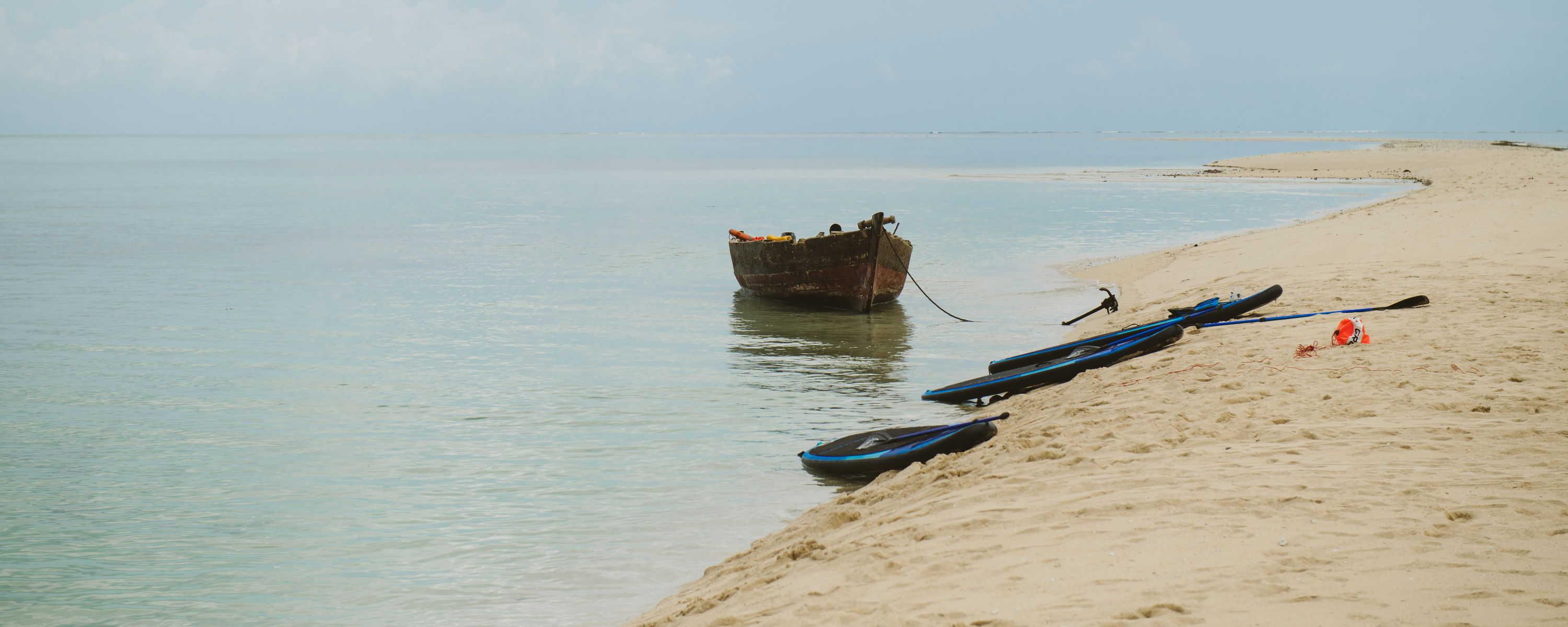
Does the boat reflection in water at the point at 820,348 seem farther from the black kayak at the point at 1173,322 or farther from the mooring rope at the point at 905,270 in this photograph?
the black kayak at the point at 1173,322

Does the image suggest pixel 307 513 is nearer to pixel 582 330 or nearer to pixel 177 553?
pixel 177 553

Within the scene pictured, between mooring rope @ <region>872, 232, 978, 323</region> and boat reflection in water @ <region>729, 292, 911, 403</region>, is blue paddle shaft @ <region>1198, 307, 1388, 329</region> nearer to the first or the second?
boat reflection in water @ <region>729, 292, 911, 403</region>

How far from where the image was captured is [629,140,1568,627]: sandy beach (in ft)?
12.7

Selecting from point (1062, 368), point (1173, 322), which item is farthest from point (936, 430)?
point (1173, 322)

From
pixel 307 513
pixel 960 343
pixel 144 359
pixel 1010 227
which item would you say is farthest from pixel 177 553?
pixel 1010 227

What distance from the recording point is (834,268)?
55.8ft

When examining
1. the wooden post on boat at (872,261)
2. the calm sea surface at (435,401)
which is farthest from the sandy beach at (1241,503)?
the wooden post on boat at (872,261)

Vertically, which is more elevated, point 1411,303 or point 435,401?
point 1411,303

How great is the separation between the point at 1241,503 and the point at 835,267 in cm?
1229

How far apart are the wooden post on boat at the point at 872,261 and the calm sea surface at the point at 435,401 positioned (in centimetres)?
81

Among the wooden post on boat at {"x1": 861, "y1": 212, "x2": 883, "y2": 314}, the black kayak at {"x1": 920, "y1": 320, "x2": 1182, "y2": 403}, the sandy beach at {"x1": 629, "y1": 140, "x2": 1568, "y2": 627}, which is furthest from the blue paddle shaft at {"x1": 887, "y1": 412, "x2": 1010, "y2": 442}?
the wooden post on boat at {"x1": 861, "y1": 212, "x2": 883, "y2": 314}

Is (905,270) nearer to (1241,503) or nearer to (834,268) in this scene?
(834,268)

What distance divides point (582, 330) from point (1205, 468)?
11393 mm

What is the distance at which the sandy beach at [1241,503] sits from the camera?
3.87m
